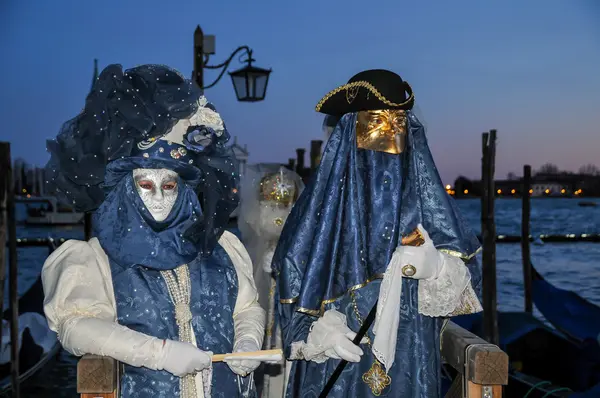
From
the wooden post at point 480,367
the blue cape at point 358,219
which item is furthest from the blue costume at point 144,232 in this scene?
the wooden post at point 480,367

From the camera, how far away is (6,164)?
7262 millimetres

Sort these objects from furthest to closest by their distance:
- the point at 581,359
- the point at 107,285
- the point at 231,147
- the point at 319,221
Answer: the point at 581,359 < the point at 231,147 < the point at 319,221 < the point at 107,285

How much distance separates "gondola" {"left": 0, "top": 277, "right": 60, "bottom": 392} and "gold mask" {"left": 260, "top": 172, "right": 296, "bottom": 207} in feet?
15.6

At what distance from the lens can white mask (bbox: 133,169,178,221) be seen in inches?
107

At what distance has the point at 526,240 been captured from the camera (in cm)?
1413

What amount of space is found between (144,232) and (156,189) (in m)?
0.17

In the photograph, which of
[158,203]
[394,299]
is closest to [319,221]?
[394,299]

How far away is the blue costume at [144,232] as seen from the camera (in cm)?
265

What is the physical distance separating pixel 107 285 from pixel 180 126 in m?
0.69

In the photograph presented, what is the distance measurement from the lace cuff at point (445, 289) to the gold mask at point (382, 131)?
49 centimetres

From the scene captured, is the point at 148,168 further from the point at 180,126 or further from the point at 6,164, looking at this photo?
the point at 6,164

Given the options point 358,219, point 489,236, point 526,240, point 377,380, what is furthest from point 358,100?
point 526,240

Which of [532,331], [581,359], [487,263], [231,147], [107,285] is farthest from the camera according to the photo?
[487,263]

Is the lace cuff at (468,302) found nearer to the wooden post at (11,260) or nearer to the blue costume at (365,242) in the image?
the blue costume at (365,242)
